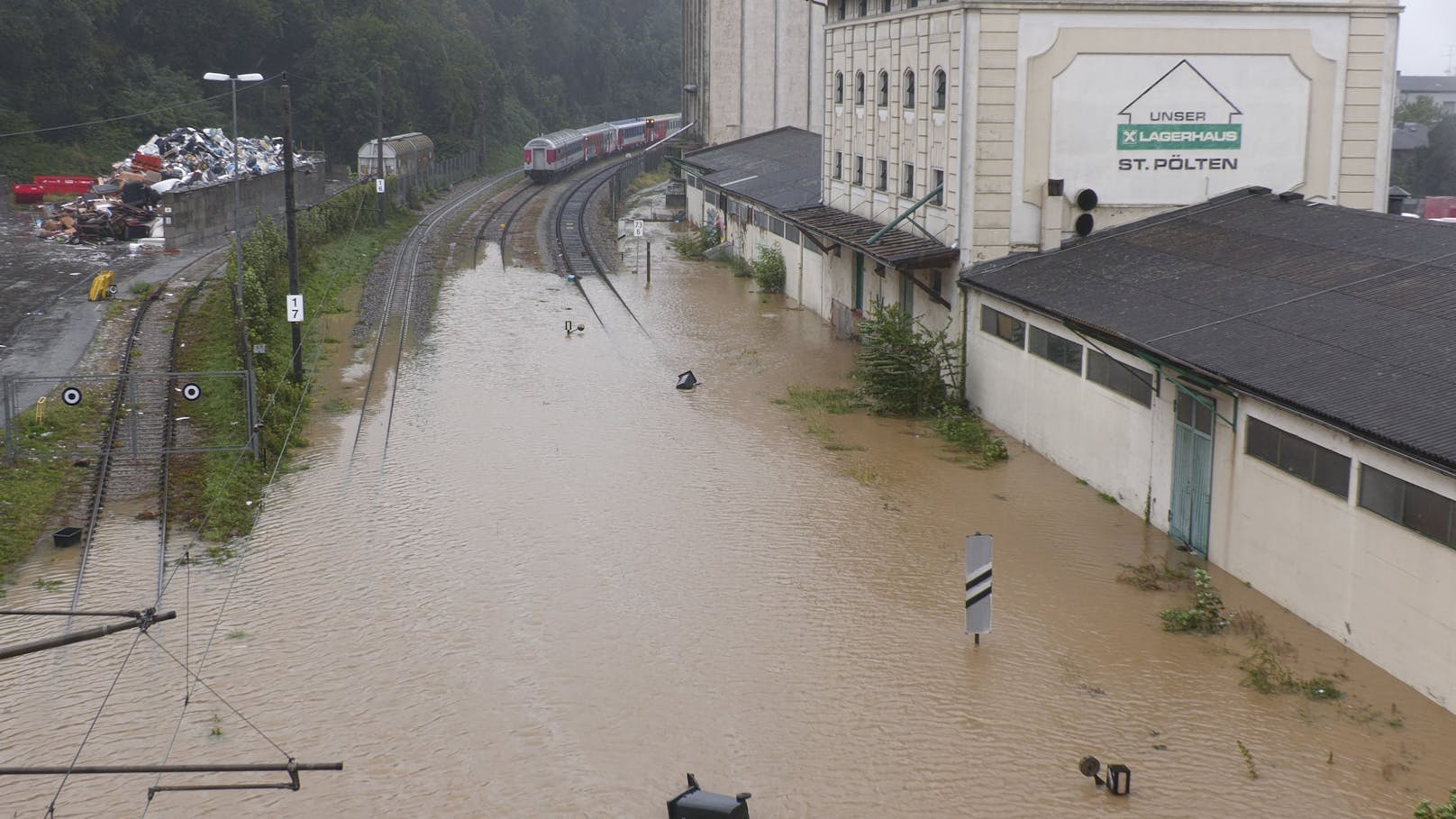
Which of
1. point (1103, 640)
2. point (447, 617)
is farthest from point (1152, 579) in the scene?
point (447, 617)

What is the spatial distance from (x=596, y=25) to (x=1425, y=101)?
232 ft

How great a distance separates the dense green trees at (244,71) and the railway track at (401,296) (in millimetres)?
12908

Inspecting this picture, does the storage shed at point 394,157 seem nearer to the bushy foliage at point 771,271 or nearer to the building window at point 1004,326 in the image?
the bushy foliage at point 771,271

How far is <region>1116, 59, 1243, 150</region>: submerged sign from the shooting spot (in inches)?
1003

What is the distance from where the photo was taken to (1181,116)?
2555cm

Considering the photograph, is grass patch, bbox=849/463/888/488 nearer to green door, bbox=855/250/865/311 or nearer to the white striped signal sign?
the white striped signal sign

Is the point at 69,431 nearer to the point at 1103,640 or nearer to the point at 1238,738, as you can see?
the point at 1103,640

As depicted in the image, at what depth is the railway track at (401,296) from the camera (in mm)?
27406

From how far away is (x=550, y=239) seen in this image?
172ft

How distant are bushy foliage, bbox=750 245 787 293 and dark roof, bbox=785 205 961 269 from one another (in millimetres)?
5235

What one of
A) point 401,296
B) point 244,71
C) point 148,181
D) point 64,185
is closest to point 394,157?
point 148,181

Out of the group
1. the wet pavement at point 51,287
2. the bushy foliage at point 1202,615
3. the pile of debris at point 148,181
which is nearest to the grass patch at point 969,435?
the bushy foliage at point 1202,615

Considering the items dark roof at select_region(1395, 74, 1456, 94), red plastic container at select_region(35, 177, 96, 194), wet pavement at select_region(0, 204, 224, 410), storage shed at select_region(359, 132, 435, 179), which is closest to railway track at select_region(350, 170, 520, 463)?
storage shed at select_region(359, 132, 435, 179)

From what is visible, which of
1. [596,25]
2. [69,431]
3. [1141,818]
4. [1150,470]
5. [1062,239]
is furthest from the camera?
[596,25]
